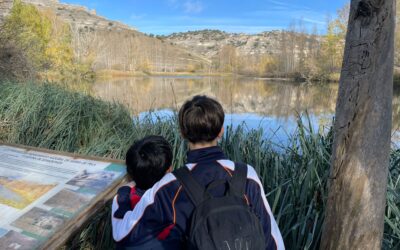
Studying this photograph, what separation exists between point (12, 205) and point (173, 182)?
1.08 metres

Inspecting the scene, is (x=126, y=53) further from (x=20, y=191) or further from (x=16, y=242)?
(x=16, y=242)

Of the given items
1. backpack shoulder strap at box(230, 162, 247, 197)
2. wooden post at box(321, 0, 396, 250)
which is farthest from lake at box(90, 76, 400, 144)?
backpack shoulder strap at box(230, 162, 247, 197)

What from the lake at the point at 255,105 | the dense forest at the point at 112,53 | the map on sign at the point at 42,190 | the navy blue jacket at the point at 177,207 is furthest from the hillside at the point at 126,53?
the navy blue jacket at the point at 177,207

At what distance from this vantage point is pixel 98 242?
2.41 metres

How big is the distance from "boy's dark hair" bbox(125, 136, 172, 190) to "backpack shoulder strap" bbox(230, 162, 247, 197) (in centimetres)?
50

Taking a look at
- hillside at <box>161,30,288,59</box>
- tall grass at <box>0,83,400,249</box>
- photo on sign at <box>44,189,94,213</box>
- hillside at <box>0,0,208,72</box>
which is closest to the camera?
photo on sign at <box>44,189,94,213</box>

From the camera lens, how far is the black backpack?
3.45ft

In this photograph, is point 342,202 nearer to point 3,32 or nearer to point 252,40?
point 3,32

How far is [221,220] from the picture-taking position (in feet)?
3.46

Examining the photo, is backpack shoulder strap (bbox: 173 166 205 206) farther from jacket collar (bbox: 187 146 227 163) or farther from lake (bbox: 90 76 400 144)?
lake (bbox: 90 76 400 144)

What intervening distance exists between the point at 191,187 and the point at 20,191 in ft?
4.03

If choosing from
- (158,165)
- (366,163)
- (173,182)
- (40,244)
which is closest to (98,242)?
(40,244)

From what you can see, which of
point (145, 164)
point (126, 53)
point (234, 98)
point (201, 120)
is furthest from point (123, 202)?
point (126, 53)

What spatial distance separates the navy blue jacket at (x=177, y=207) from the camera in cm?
114
